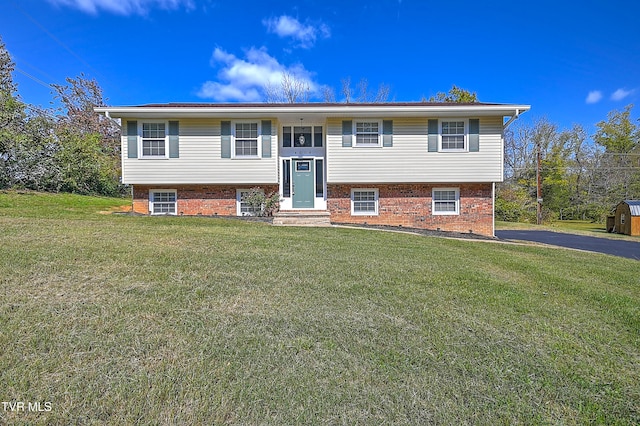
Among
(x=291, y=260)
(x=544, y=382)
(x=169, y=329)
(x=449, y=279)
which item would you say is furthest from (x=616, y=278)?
(x=169, y=329)

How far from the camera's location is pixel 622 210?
17438 mm

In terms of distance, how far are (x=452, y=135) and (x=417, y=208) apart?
2.91 m

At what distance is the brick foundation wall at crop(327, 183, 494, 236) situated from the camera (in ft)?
41.2

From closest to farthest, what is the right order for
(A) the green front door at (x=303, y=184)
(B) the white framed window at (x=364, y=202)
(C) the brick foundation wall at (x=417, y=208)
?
1. (C) the brick foundation wall at (x=417, y=208)
2. (B) the white framed window at (x=364, y=202)
3. (A) the green front door at (x=303, y=184)

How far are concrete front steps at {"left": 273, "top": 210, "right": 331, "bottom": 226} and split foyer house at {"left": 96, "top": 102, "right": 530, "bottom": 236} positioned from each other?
0.47 metres

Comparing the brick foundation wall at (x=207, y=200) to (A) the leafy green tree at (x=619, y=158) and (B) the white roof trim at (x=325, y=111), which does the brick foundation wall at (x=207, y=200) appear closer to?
(B) the white roof trim at (x=325, y=111)

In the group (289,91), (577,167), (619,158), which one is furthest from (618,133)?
(289,91)

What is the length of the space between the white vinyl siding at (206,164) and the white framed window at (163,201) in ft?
1.72

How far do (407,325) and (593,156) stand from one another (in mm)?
38225

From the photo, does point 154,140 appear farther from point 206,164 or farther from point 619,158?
point 619,158

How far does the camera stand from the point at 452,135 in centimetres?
1229

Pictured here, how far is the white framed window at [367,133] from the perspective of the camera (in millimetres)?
12328

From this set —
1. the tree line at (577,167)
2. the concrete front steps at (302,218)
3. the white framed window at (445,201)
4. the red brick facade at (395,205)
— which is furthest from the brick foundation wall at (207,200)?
the tree line at (577,167)

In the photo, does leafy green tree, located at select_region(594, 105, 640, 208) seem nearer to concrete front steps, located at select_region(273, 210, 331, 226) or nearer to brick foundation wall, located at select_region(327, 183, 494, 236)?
brick foundation wall, located at select_region(327, 183, 494, 236)
